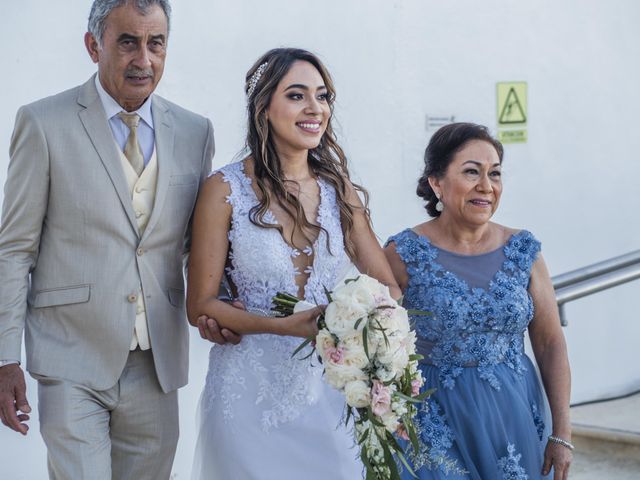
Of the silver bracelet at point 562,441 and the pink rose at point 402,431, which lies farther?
the silver bracelet at point 562,441

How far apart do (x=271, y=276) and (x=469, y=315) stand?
70 cm

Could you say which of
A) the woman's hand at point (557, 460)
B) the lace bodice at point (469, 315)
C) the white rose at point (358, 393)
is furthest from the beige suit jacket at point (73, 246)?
the woman's hand at point (557, 460)

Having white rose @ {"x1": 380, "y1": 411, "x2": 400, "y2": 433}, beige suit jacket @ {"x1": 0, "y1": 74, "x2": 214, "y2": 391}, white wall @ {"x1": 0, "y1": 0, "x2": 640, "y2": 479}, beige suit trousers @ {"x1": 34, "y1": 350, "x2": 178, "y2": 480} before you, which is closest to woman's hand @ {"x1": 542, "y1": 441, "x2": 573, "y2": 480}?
white rose @ {"x1": 380, "y1": 411, "x2": 400, "y2": 433}

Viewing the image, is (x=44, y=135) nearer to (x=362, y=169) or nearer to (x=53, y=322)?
(x=53, y=322)

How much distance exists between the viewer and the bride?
3320mm

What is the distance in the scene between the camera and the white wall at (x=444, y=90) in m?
4.66

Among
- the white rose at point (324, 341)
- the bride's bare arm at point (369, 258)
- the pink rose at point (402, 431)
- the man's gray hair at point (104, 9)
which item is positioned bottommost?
the pink rose at point (402, 431)

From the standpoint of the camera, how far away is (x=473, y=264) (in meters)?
3.70

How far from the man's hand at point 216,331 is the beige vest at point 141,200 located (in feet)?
0.59

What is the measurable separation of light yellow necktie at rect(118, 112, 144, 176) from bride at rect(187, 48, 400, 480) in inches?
8.5

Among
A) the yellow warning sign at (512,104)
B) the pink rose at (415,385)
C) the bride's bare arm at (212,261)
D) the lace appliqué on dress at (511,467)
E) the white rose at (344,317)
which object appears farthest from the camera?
the yellow warning sign at (512,104)

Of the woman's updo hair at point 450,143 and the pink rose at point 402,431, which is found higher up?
the woman's updo hair at point 450,143

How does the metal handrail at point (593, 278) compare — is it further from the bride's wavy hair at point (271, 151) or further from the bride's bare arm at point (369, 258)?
the bride's wavy hair at point (271, 151)

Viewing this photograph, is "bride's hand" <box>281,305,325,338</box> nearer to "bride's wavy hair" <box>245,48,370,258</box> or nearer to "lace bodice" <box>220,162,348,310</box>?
"lace bodice" <box>220,162,348,310</box>
